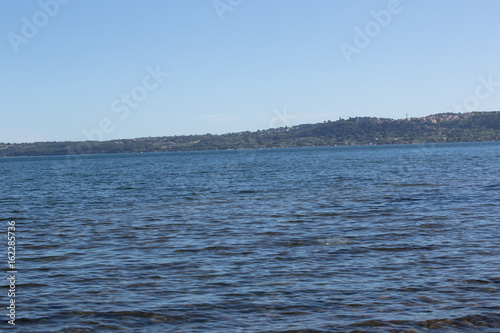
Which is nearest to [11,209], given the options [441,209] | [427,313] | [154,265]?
[154,265]

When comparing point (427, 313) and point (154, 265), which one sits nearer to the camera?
point (427, 313)

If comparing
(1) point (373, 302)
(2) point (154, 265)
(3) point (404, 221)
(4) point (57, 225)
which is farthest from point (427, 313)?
(4) point (57, 225)

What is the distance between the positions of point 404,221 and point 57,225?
52.2 ft

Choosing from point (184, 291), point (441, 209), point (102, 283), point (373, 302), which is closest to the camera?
point (373, 302)

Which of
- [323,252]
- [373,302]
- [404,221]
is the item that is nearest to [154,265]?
[323,252]

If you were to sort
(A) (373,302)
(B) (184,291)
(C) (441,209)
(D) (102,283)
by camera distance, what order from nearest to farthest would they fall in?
1. (A) (373,302)
2. (B) (184,291)
3. (D) (102,283)
4. (C) (441,209)

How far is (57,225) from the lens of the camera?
23766 millimetres

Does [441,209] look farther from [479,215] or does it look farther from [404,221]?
[404,221]

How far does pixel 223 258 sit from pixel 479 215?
13.2 metres

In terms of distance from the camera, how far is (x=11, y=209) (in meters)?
32.0

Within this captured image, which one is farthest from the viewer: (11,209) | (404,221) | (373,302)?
(11,209)

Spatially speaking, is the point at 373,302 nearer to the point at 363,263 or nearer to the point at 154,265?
the point at 363,263

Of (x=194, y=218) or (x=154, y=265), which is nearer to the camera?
(x=154, y=265)

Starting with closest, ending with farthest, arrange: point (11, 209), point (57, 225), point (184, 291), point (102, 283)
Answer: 1. point (184, 291)
2. point (102, 283)
3. point (57, 225)
4. point (11, 209)
